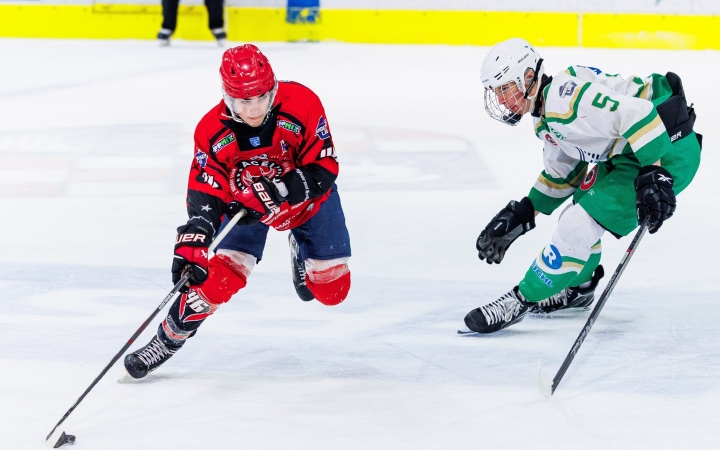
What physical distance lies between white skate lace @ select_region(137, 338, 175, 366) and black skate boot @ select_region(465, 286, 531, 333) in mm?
1046

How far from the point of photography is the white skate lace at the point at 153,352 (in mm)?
3072

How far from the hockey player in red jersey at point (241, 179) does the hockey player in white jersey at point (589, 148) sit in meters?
0.63

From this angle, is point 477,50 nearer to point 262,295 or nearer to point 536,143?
point 536,143

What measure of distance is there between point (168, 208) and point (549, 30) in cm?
585

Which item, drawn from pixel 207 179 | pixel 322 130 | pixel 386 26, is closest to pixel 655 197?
pixel 322 130

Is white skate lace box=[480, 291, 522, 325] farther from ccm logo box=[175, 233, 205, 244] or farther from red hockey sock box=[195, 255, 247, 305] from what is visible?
ccm logo box=[175, 233, 205, 244]

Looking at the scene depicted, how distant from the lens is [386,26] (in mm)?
10117

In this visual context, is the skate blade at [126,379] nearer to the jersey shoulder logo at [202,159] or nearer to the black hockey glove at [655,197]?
the jersey shoulder logo at [202,159]

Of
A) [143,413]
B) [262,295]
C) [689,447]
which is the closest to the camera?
[689,447]

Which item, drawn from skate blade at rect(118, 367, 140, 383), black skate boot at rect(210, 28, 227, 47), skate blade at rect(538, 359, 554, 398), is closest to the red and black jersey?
skate blade at rect(118, 367, 140, 383)

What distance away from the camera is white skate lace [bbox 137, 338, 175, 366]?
3.07m

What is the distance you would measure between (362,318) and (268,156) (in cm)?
77

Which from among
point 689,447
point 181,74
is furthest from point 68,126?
point 689,447

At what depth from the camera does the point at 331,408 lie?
9.51ft
